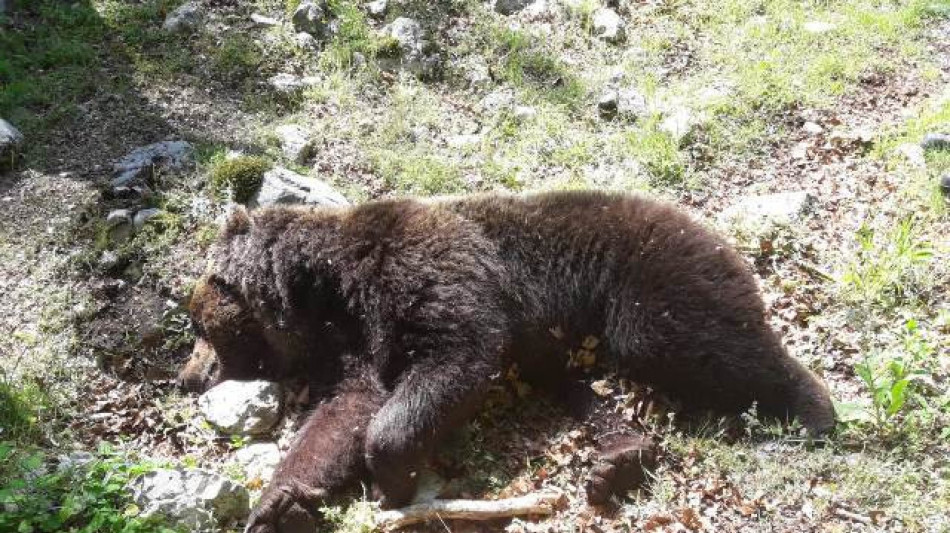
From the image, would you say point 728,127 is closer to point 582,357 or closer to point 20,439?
point 582,357

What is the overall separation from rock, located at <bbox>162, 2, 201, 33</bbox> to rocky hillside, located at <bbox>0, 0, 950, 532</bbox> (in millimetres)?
20

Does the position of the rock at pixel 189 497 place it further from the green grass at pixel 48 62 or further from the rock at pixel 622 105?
the rock at pixel 622 105

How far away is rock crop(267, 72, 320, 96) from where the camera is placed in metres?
7.73

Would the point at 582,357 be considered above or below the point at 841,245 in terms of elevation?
below

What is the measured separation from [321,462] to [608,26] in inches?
233

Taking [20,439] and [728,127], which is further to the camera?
[728,127]

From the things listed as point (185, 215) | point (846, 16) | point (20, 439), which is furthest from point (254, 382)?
point (846, 16)

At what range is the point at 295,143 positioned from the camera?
7078 mm

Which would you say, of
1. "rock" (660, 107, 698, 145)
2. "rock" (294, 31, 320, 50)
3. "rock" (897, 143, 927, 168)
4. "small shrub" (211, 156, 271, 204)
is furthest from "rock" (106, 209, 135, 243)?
"rock" (897, 143, 927, 168)

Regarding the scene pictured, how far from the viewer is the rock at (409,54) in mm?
8141

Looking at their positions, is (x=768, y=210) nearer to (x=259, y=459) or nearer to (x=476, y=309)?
(x=476, y=309)

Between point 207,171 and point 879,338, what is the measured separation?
5.03 m

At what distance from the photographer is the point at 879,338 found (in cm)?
511

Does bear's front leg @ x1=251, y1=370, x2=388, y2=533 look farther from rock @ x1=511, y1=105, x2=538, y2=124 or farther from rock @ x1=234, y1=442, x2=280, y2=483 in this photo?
rock @ x1=511, y1=105, x2=538, y2=124
